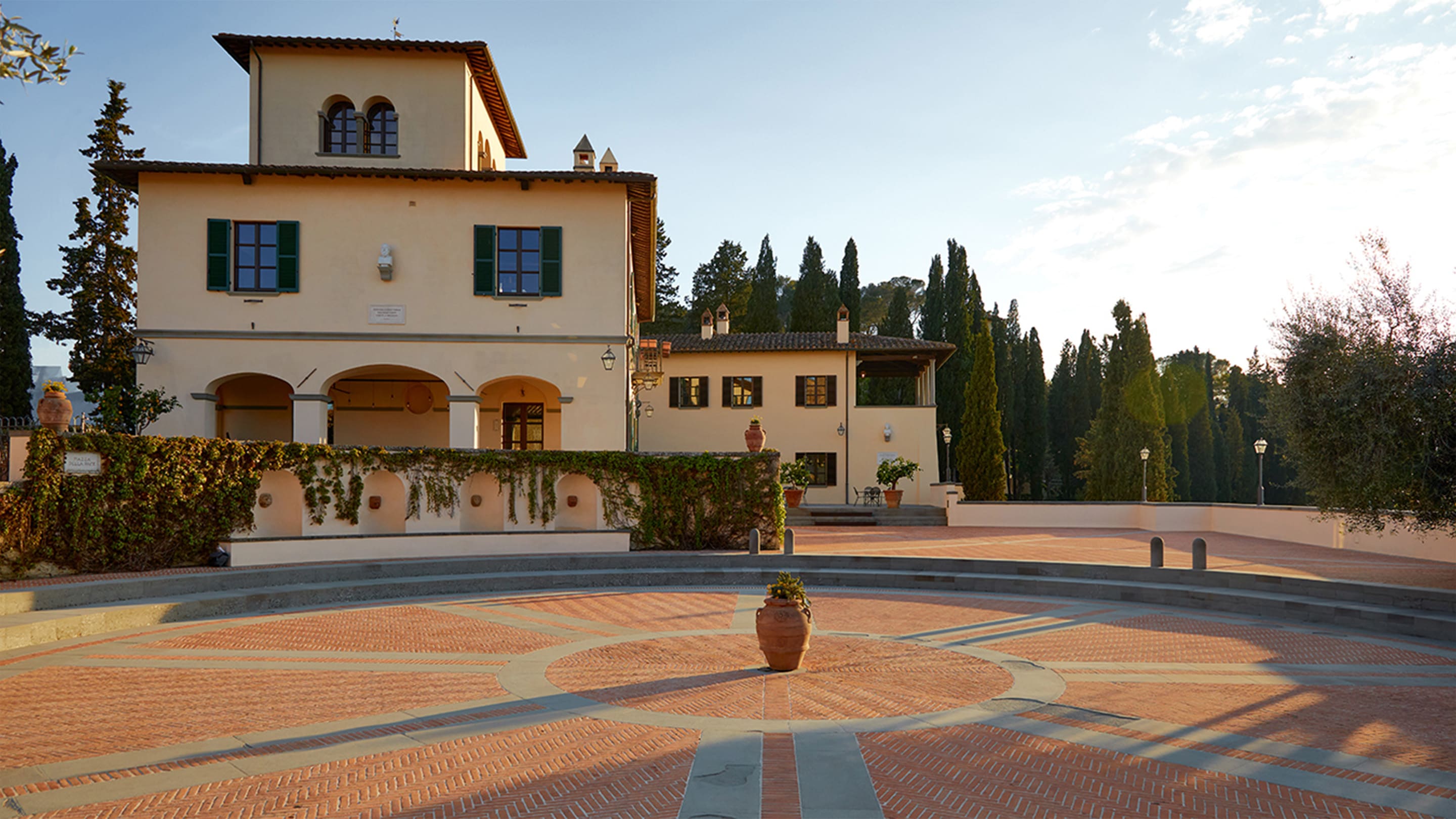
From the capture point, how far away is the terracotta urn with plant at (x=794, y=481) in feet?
90.9

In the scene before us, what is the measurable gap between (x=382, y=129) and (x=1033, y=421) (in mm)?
43688

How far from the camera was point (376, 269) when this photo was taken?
21.7m

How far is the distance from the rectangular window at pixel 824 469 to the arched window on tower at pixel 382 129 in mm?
18447

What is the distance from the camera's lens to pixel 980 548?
66.7ft

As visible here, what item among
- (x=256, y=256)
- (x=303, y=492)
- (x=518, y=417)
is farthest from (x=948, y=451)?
(x=303, y=492)

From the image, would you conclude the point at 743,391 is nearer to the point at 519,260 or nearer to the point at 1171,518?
the point at 519,260

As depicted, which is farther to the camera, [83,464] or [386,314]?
[386,314]

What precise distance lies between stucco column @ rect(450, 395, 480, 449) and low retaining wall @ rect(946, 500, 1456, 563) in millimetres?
15228

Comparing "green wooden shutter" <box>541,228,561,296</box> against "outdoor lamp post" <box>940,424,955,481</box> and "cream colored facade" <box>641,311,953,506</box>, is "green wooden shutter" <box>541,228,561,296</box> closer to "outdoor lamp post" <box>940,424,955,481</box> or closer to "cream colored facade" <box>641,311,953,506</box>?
"cream colored facade" <box>641,311,953,506</box>

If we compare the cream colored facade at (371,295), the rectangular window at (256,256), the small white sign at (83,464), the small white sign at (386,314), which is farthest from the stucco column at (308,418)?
the small white sign at (83,464)

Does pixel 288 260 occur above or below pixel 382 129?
below

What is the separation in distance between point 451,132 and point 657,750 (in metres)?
21.6

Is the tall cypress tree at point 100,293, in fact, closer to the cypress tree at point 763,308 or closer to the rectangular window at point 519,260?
the rectangular window at point 519,260

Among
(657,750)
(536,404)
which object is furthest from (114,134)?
(657,750)
